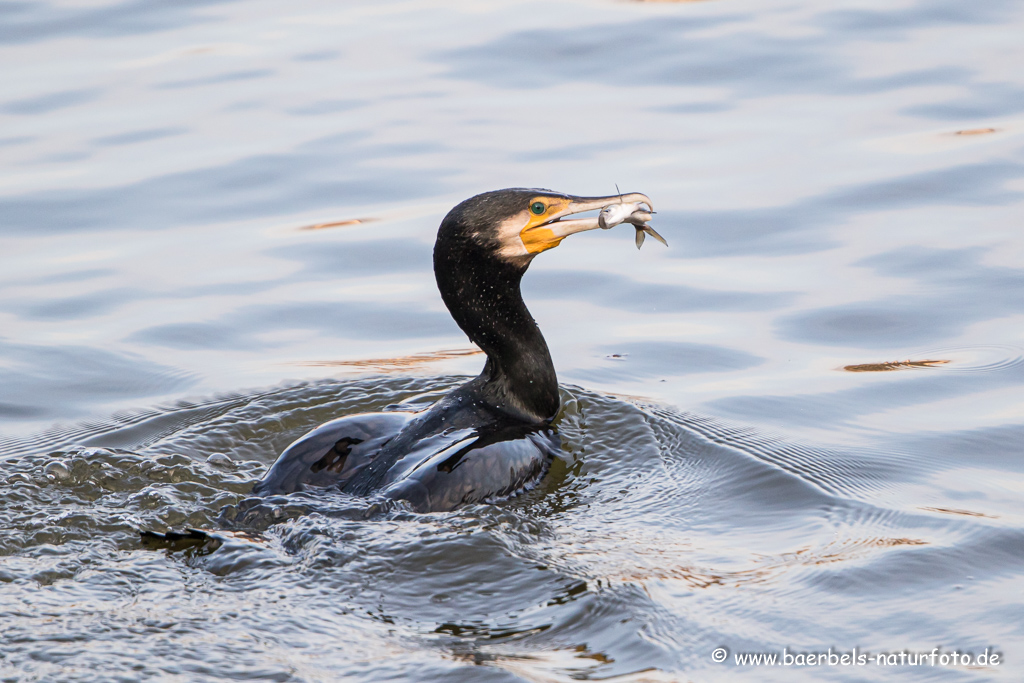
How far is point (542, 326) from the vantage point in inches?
278

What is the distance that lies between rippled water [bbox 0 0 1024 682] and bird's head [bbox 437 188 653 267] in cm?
97

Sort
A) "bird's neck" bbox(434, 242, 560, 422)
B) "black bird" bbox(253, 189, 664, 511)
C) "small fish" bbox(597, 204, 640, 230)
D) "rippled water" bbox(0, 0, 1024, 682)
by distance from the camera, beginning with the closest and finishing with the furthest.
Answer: "rippled water" bbox(0, 0, 1024, 682)
"black bird" bbox(253, 189, 664, 511)
"small fish" bbox(597, 204, 640, 230)
"bird's neck" bbox(434, 242, 560, 422)

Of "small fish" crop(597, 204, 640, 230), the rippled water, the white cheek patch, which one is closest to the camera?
the rippled water

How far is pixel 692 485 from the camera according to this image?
521cm

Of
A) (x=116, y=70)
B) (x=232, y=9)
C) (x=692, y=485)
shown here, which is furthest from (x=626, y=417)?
(x=232, y=9)

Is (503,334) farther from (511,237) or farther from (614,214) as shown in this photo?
(614,214)

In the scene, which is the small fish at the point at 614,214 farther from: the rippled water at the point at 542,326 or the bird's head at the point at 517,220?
the rippled water at the point at 542,326

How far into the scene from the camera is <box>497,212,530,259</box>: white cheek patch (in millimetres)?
5375

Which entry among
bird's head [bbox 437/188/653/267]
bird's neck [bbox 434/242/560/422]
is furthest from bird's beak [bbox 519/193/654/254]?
bird's neck [bbox 434/242/560/422]

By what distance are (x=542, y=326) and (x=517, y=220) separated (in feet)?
5.73

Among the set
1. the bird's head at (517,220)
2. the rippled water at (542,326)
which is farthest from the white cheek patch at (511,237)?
the rippled water at (542,326)

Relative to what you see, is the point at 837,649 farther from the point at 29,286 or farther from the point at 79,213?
the point at 79,213

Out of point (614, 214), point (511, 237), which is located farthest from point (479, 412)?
point (614, 214)

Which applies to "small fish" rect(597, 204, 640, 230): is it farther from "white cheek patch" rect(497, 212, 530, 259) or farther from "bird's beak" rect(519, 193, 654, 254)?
"white cheek patch" rect(497, 212, 530, 259)
